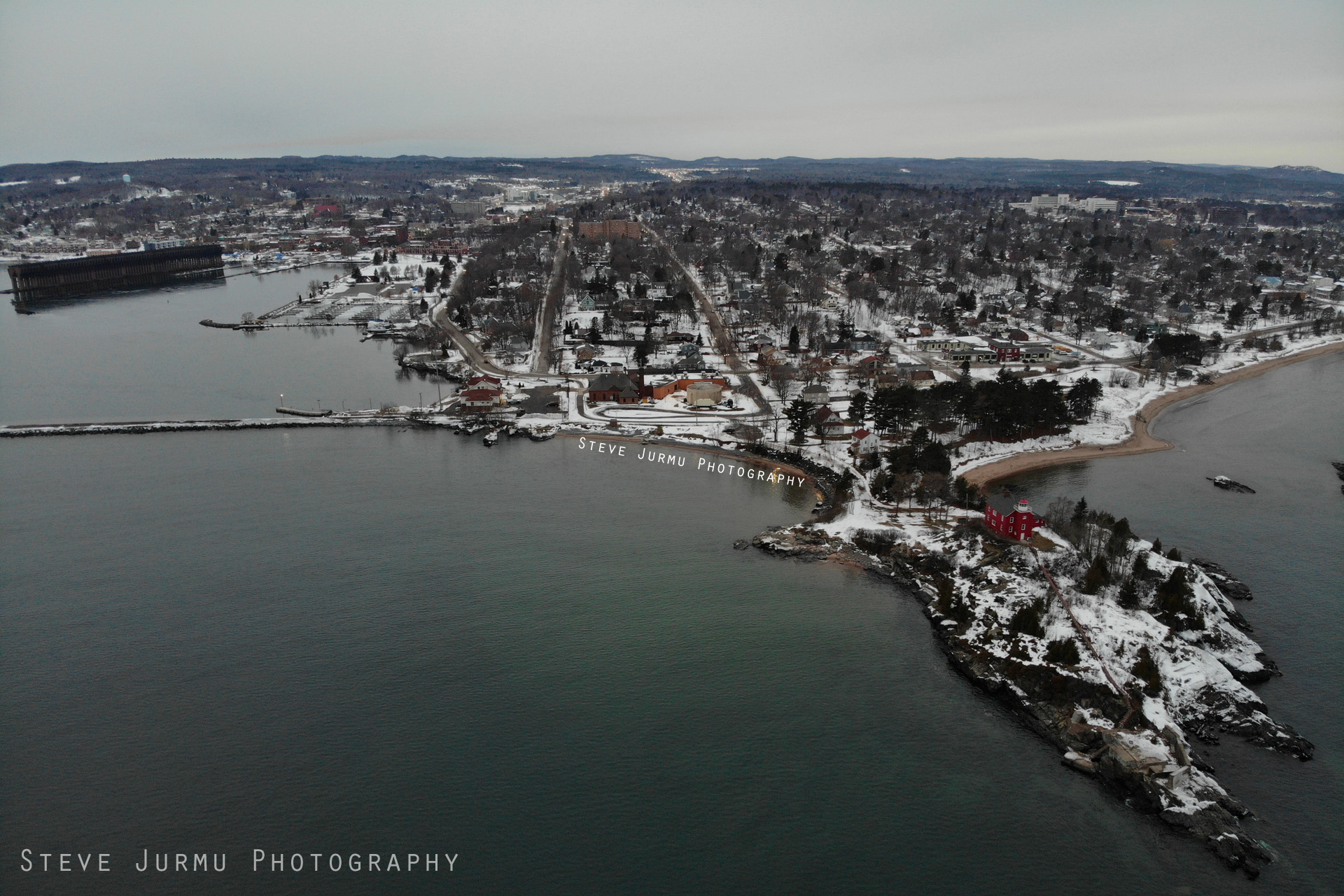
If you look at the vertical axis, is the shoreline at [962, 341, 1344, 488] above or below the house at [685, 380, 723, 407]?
below

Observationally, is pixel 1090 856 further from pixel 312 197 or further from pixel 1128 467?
pixel 312 197

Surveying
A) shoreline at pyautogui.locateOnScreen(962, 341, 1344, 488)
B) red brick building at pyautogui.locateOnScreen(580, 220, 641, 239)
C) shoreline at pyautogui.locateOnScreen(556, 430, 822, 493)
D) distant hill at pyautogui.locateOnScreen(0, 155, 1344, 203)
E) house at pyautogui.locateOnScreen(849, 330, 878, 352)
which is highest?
distant hill at pyautogui.locateOnScreen(0, 155, 1344, 203)

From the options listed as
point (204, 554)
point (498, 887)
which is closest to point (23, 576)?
point (204, 554)

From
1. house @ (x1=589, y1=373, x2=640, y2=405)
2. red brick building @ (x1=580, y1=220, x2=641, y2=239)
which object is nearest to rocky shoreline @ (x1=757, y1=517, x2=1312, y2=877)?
house @ (x1=589, y1=373, x2=640, y2=405)

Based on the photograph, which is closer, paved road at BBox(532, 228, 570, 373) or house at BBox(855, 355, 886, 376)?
house at BBox(855, 355, 886, 376)

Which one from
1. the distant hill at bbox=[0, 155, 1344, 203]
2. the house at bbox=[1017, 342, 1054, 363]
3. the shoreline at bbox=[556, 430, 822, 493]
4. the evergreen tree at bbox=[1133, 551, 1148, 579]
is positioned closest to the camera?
the evergreen tree at bbox=[1133, 551, 1148, 579]

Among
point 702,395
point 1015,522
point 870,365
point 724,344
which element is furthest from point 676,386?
point 1015,522

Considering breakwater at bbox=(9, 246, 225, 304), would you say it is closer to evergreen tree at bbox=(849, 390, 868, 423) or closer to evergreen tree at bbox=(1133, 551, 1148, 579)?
evergreen tree at bbox=(849, 390, 868, 423)

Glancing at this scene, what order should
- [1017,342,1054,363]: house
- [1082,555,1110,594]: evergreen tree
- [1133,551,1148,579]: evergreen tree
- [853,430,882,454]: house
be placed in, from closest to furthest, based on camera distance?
[1082,555,1110,594]: evergreen tree
[1133,551,1148,579]: evergreen tree
[853,430,882,454]: house
[1017,342,1054,363]: house
